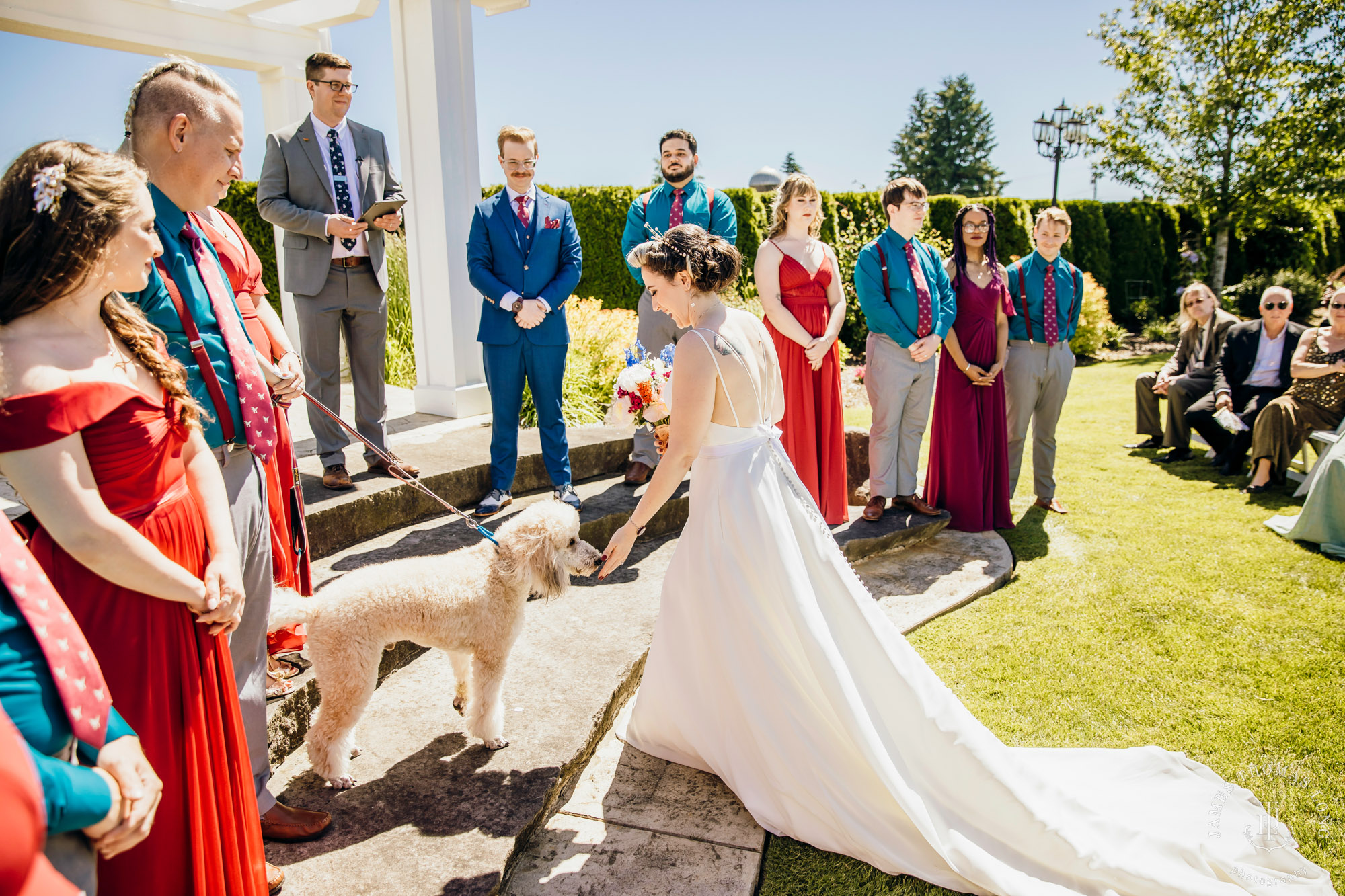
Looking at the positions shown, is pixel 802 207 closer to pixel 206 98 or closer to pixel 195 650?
pixel 206 98

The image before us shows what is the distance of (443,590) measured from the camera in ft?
10.0

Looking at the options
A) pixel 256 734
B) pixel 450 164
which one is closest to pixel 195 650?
pixel 256 734

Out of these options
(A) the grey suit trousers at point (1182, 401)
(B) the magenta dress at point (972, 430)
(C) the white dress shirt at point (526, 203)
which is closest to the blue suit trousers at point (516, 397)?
(C) the white dress shirt at point (526, 203)

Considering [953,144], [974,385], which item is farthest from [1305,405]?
[953,144]

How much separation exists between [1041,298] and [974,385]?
1156 mm

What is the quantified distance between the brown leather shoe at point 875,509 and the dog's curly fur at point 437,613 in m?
3.49

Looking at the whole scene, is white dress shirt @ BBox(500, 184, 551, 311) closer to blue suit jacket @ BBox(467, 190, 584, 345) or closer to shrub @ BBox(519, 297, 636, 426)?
blue suit jacket @ BBox(467, 190, 584, 345)

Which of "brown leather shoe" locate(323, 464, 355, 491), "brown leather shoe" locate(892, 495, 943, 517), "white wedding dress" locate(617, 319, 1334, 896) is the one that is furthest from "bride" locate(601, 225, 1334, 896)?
"brown leather shoe" locate(892, 495, 943, 517)

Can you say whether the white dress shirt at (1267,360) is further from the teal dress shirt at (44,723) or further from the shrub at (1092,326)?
the teal dress shirt at (44,723)

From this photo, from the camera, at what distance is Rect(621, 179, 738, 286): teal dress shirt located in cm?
598

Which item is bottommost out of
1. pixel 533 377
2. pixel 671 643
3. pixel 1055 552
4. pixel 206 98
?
pixel 1055 552

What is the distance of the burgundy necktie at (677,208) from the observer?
5.98m

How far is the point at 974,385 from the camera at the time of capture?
625cm

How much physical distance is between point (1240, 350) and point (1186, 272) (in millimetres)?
16805
